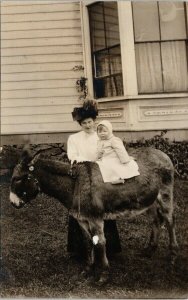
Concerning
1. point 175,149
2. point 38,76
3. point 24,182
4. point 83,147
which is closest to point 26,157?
point 24,182

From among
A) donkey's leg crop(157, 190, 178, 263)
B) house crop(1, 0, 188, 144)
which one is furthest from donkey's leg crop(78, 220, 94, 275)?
house crop(1, 0, 188, 144)

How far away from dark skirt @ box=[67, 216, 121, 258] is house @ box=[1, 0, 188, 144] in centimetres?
80

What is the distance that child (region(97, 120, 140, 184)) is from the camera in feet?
7.87

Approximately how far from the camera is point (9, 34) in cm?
316

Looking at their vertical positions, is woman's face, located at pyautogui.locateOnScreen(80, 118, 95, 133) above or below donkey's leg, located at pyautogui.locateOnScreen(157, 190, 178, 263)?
above

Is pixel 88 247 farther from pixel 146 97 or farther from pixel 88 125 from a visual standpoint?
pixel 146 97

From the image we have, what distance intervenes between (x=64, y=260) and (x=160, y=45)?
Result: 2.11 m

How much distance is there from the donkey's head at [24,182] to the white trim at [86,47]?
1083 millimetres

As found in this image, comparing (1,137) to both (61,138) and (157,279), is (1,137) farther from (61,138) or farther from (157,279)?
(157,279)

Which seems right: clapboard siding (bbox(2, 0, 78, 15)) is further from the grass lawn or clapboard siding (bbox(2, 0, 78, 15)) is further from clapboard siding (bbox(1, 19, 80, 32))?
the grass lawn

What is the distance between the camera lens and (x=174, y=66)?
312cm

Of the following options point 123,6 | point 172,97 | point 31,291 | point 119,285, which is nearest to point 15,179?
point 31,291

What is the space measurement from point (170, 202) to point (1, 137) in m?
1.62

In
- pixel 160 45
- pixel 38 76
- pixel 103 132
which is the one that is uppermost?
pixel 160 45
